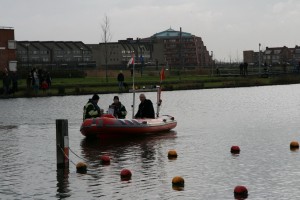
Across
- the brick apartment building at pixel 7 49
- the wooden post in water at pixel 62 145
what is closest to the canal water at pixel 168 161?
the wooden post in water at pixel 62 145

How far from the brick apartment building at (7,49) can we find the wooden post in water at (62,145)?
7479cm

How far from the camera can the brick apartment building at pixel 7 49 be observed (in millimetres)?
92750

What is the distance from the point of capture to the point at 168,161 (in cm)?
1991

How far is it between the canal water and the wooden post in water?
25 cm

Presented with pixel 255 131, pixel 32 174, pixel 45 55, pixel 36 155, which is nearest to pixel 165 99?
pixel 255 131

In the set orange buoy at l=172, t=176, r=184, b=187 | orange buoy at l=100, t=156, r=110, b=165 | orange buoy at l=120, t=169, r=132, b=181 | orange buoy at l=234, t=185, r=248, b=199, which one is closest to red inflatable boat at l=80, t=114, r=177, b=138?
orange buoy at l=100, t=156, r=110, b=165

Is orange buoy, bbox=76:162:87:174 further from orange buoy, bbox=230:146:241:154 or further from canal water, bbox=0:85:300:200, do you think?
orange buoy, bbox=230:146:241:154

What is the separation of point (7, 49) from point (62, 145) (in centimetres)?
7651

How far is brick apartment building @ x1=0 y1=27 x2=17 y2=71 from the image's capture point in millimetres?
92750

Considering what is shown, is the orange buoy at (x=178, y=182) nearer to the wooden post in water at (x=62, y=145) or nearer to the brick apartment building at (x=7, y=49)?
the wooden post in water at (x=62, y=145)

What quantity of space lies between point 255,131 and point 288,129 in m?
1.49

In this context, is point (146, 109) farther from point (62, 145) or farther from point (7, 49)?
point (7, 49)

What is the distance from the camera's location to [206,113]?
3838cm

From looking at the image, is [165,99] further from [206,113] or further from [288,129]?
[288,129]
